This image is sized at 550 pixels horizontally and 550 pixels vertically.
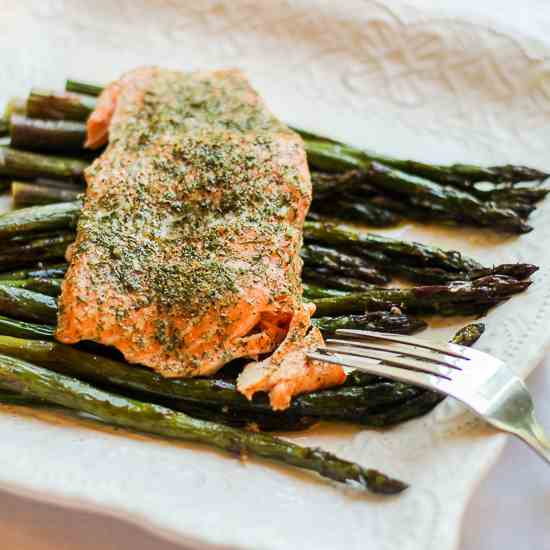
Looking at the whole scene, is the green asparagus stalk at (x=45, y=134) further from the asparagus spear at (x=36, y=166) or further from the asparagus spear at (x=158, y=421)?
the asparagus spear at (x=158, y=421)

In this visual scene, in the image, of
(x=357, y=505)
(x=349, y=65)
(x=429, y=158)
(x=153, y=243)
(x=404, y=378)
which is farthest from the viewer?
(x=349, y=65)

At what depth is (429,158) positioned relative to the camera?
5578 millimetres

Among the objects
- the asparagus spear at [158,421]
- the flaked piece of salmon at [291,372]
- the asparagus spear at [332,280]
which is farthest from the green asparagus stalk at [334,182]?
the asparagus spear at [158,421]

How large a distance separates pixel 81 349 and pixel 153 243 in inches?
27.6

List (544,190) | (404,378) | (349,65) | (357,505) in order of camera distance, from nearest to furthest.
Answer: (357,505), (404,378), (544,190), (349,65)

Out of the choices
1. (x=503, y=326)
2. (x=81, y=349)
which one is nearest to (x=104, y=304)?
(x=81, y=349)

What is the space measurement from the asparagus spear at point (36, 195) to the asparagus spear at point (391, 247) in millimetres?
1657

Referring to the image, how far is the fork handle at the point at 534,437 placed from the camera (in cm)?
345

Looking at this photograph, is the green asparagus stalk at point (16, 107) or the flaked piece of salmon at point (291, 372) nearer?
the flaked piece of salmon at point (291, 372)

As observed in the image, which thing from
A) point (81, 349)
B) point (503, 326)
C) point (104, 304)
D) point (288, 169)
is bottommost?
point (81, 349)

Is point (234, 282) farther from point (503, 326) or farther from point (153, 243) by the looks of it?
point (503, 326)

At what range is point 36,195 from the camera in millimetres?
5121

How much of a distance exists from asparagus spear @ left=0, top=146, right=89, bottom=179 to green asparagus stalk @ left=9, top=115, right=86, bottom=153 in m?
0.10

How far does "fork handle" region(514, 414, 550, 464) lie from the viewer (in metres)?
3.45
